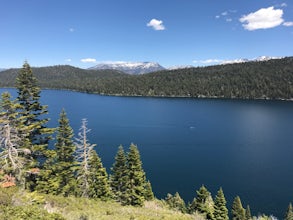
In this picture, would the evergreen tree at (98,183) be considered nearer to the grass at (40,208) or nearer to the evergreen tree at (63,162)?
the evergreen tree at (63,162)

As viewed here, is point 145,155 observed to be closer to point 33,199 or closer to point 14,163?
point 14,163

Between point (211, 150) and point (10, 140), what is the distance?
2232 inches

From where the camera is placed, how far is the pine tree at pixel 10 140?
17516mm

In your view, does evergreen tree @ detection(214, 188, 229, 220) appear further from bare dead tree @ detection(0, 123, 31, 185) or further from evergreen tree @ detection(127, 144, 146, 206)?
bare dead tree @ detection(0, 123, 31, 185)

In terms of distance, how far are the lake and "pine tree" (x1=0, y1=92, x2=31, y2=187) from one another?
29696 millimetres

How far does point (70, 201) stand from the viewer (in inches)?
589

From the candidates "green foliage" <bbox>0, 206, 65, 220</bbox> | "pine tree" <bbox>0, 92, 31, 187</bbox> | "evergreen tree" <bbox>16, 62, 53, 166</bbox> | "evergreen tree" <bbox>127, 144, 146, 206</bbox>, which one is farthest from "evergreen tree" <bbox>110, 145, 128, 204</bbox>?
"green foliage" <bbox>0, 206, 65, 220</bbox>

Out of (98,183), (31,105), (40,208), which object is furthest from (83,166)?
(40,208)

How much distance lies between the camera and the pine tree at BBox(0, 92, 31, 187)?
17516mm

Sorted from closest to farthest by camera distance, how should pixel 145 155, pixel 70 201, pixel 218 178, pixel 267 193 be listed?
1. pixel 70 201
2. pixel 267 193
3. pixel 218 178
4. pixel 145 155

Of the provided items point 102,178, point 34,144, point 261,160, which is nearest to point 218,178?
point 261,160

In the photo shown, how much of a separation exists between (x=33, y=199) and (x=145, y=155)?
5173 centimetres

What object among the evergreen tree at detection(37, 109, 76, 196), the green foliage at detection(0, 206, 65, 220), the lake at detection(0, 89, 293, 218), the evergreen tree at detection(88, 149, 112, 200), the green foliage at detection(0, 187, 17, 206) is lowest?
the lake at detection(0, 89, 293, 218)

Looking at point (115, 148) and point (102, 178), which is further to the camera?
point (115, 148)
